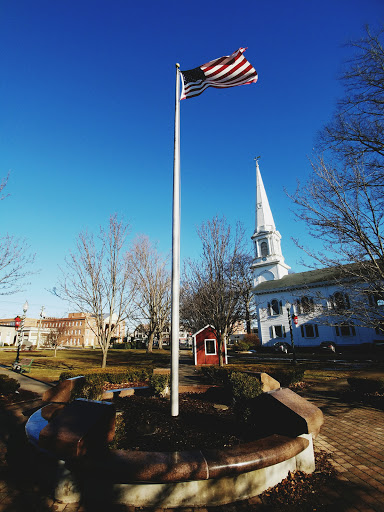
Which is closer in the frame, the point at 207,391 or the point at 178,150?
the point at 178,150

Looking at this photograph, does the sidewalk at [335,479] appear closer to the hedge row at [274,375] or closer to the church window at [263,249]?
the hedge row at [274,375]

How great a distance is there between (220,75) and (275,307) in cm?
3813

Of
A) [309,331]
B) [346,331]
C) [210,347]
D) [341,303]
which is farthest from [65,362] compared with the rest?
[346,331]

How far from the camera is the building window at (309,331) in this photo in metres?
35.5

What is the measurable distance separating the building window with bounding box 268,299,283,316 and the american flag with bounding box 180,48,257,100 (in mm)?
37023

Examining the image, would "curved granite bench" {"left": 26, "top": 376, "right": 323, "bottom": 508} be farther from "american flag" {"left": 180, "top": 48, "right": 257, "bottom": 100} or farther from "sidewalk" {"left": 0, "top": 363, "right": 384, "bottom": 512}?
"american flag" {"left": 180, "top": 48, "right": 257, "bottom": 100}

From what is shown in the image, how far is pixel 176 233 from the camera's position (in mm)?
5914

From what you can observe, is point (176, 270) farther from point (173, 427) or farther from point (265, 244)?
point (265, 244)

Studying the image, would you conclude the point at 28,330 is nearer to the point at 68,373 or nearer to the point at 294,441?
the point at 68,373

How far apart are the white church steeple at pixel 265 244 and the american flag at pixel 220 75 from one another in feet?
122

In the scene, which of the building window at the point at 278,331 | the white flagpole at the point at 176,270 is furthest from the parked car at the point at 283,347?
the white flagpole at the point at 176,270

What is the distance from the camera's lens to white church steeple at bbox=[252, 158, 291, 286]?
42.8m

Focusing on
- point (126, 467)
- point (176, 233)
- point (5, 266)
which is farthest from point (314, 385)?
point (5, 266)

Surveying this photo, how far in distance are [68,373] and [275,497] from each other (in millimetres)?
9838
